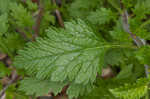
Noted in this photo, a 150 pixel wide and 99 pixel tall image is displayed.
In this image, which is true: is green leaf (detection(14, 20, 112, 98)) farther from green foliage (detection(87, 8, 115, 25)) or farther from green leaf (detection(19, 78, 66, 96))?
green foliage (detection(87, 8, 115, 25))

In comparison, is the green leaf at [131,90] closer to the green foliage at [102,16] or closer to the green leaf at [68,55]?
the green leaf at [68,55]

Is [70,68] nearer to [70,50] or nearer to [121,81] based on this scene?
A: [70,50]

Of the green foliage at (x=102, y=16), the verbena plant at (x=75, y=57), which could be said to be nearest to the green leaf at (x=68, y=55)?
the verbena plant at (x=75, y=57)

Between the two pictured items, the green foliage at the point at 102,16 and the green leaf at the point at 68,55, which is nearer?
the green leaf at the point at 68,55

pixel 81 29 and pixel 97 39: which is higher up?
pixel 81 29

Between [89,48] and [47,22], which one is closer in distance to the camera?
[89,48]

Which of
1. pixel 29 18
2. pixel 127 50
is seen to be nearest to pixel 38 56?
pixel 29 18

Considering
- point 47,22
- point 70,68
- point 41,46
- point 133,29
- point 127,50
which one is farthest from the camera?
point 47,22

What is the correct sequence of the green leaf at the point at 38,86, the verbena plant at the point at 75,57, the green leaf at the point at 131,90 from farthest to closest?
1. the green leaf at the point at 38,86
2. the verbena plant at the point at 75,57
3. the green leaf at the point at 131,90

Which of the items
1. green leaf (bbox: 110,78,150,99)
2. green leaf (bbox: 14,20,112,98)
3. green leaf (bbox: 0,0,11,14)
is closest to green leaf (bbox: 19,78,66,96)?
green leaf (bbox: 14,20,112,98)
